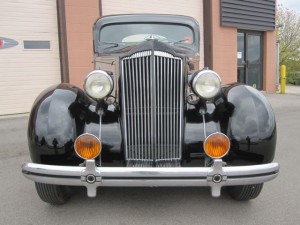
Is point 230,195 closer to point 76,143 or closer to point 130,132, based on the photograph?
point 130,132

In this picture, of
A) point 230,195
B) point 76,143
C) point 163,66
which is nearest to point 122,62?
point 163,66

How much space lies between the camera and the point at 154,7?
33.0ft

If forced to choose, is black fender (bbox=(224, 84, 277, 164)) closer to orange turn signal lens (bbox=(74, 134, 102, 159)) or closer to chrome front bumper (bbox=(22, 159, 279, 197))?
chrome front bumper (bbox=(22, 159, 279, 197))

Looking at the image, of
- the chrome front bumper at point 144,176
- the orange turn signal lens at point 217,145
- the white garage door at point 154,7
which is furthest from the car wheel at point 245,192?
the white garage door at point 154,7

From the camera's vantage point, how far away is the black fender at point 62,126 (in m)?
2.38

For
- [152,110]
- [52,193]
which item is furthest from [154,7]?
[52,193]

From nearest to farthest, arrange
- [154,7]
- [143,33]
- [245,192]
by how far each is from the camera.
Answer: [245,192] → [143,33] → [154,7]

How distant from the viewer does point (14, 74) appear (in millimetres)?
7973

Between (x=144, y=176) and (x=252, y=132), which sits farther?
(x=252, y=132)

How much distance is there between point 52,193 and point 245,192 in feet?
5.75

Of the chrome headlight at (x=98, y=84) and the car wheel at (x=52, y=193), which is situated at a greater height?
the chrome headlight at (x=98, y=84)

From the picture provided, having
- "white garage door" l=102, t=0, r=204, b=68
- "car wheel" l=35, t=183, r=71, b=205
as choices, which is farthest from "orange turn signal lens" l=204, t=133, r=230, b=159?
"white garage door" l=102, t=0, r=204, b=68

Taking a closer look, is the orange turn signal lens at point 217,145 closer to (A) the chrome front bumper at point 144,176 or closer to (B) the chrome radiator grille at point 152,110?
(A) the chrome front bumper at point 144,176

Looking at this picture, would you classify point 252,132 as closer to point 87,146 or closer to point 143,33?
point 87,146
